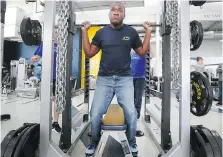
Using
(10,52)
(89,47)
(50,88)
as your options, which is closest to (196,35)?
Result: (89,47)

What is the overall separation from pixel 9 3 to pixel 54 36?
8843mm

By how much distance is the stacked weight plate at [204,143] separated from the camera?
1.55 meters

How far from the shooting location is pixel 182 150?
5.75 ft

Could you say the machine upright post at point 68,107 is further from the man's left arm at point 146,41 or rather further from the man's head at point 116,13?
the man's left arm at point 146,41

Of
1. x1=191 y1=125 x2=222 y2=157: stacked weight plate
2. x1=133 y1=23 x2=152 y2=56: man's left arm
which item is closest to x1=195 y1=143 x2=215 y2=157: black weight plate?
x1=191 y1=125 x2=222 y2=157: stacked weight plate

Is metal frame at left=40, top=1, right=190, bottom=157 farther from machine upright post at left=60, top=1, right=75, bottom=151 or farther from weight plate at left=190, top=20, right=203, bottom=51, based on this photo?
machine upright post at left=60, top=1, right=75, bottom=151

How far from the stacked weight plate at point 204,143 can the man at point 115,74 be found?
22.8 inches

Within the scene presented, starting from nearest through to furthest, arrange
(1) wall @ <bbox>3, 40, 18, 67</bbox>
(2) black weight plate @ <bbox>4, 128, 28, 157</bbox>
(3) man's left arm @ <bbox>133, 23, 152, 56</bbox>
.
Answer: (2) black weight plate @ <bbox>4, 128, 28, 157</bbox> < (3) man's left arm @ <bbox>133, 23, 152, 56</bbox> < (1) wall @ <bbox>3, 40, 18, 67</bbox>

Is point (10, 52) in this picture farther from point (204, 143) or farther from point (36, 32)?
point (204, 143)

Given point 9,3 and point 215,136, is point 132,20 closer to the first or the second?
point 9,3

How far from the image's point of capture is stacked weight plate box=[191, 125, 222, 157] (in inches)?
61.1

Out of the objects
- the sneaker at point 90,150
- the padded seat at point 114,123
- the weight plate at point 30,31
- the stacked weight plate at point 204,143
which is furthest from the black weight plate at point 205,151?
the weight plate at point 30,31

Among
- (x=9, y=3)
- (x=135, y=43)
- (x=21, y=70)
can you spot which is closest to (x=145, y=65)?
(x=135, y=43)

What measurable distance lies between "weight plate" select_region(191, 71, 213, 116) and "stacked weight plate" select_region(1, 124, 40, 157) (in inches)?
60.5
